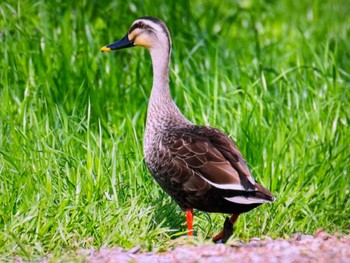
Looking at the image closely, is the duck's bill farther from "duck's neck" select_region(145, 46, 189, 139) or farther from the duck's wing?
the duck's wing

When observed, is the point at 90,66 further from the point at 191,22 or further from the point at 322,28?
the point at 322,28

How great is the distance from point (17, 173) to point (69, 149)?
1.60 ft

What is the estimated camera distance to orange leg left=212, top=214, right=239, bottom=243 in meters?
6.60

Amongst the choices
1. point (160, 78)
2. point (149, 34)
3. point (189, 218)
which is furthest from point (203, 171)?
point (149, 34)

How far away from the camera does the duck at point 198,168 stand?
6.40 m

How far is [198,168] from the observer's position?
6.59 m

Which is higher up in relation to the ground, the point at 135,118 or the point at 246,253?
the point at 135,118

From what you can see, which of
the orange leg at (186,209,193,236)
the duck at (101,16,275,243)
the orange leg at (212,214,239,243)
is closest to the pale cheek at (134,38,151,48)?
the duck at (101,16,275,243)

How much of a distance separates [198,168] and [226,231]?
0.46 metres

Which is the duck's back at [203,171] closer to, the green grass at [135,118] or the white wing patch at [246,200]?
the white wing patch at [246,200]

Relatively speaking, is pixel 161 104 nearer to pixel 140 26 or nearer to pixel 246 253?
pixel 140 26

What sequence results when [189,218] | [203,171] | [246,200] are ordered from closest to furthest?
1. [246,200]
2. [203,171]
3. [189,218]

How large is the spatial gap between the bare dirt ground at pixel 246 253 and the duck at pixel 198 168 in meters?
0.44

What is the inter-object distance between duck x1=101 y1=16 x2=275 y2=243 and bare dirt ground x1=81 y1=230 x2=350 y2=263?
44 cm
